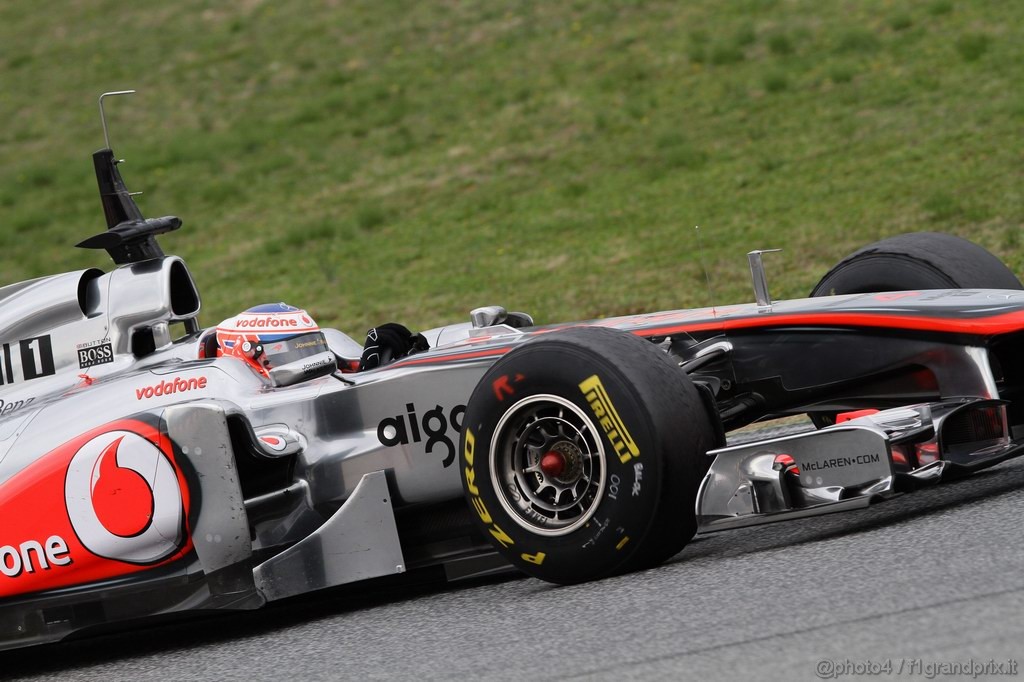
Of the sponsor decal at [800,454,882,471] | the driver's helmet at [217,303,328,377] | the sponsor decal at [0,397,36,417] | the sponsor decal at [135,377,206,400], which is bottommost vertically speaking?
the sponsor decal at [800,454,882,471]

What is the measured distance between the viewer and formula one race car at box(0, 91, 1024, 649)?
15.7 ft

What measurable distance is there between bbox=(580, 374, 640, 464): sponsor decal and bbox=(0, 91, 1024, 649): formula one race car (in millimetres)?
15

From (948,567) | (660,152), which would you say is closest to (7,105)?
(660,152)

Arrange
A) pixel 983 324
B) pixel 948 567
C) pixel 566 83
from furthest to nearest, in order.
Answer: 1. pixel 566 83
2. pixel 983 324
3. pixel 948 567

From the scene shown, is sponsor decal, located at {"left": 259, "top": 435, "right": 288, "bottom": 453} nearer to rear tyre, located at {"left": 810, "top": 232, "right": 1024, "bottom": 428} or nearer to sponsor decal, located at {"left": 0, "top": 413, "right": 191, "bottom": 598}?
sponsor decal, located at {"left": 0, "top": 413, "right": 191, "bottom": 598}

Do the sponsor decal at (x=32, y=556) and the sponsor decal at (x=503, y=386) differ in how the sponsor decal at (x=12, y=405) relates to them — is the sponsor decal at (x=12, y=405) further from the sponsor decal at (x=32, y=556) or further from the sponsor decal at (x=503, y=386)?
the sponsor decal at (x=503, y=386)

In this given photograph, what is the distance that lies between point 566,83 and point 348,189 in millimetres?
4143

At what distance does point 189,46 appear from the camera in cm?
3003

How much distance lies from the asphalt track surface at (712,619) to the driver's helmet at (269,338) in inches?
43.5

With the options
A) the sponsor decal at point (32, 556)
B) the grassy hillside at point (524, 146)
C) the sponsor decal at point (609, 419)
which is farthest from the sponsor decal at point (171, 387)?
the grassy hillside at point (524, 146)

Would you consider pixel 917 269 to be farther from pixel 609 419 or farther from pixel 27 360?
pixel 27 360

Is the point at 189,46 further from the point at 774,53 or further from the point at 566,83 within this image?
the point at 774,53

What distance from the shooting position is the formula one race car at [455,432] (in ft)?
15.7

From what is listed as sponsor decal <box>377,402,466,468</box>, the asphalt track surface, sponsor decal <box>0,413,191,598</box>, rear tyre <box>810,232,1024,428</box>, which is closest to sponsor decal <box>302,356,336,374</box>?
sponsor decal <box>377,402,466,468</box>
